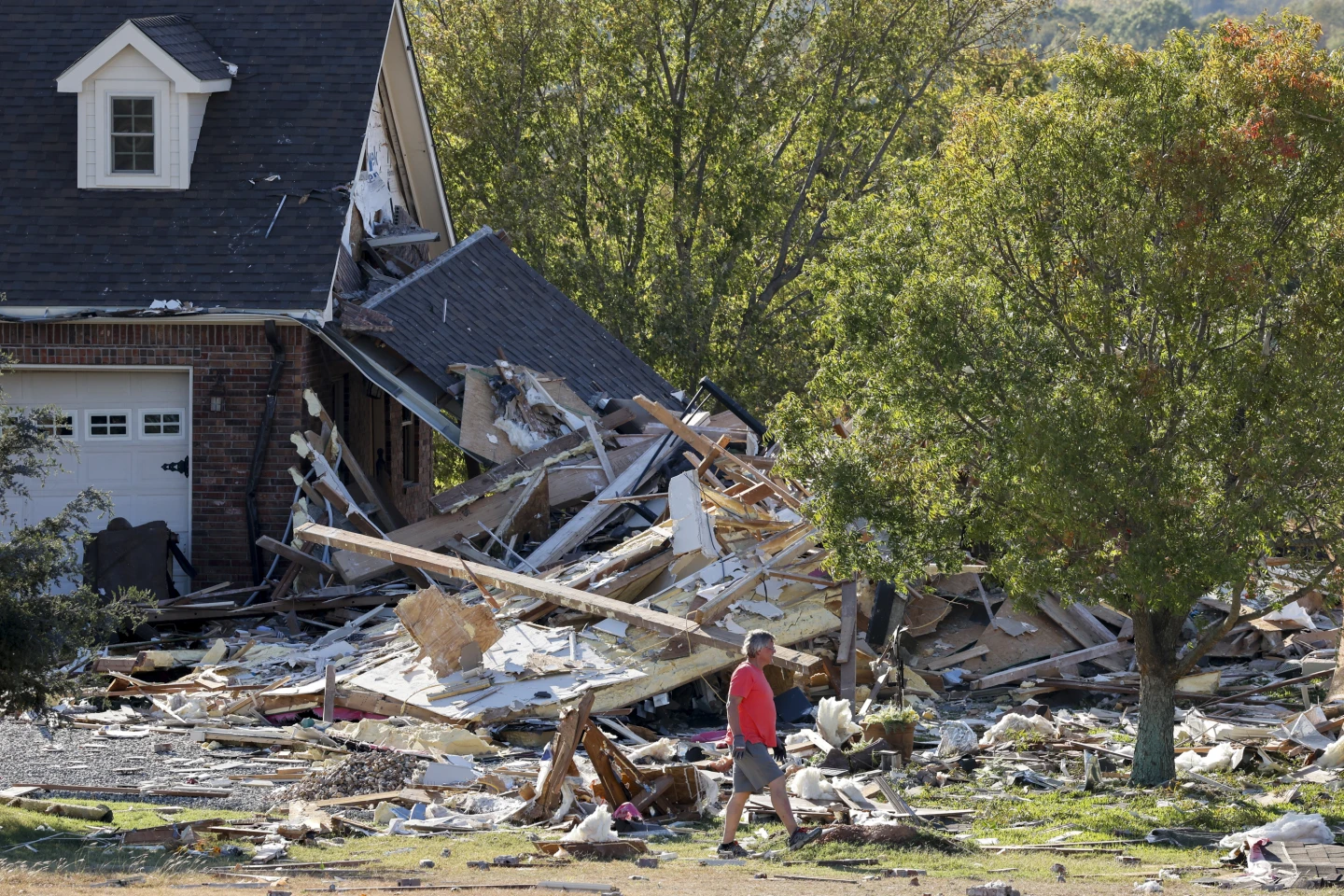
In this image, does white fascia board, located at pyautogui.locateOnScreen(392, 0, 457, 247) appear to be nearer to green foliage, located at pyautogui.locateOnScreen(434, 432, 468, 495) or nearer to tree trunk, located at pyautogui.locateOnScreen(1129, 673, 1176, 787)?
green foliage, located at pyautogui.locateOnScreen(434, 432, 468, 495)

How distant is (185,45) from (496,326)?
5.28 metres

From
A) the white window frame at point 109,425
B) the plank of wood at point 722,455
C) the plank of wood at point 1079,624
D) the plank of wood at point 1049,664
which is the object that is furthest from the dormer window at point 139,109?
the plank of wood at point 1079,624

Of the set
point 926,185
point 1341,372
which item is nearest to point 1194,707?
point 1341,372

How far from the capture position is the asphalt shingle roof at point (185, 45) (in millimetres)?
18453

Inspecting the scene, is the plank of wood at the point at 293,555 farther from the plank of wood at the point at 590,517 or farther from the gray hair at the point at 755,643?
the gray hair at the point at 755,643

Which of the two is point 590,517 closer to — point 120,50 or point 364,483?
point 364,483

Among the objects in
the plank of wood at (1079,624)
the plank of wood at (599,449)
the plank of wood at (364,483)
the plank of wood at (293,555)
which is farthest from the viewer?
the plank of wood at (364,483)

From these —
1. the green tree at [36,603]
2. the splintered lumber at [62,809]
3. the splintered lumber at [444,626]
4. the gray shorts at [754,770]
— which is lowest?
the splintered lumber at [62,809]

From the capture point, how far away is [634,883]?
8.01 m

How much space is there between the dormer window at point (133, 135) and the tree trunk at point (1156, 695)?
13.3 metres

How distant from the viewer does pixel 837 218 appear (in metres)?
11.7

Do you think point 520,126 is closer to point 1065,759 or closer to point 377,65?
point 377,65

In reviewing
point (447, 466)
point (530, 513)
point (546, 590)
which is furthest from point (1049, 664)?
point (447, 466)

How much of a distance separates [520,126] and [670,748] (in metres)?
19.8
